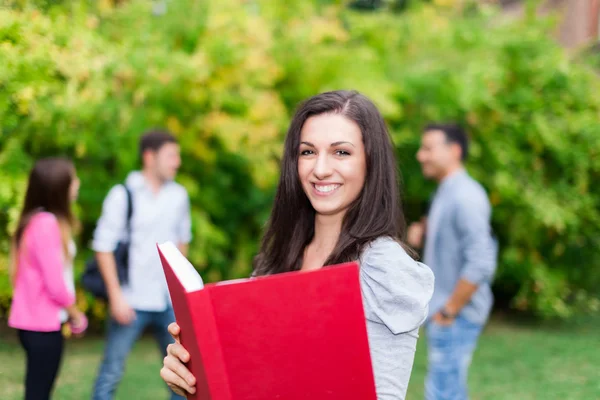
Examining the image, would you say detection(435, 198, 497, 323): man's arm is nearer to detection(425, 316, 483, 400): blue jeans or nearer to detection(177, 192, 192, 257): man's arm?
detection(425, 316, 483, 400): blue jeans

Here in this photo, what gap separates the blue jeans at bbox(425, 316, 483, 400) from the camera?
3.95 metres

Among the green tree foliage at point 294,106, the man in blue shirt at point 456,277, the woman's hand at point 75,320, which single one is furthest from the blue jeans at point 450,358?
the green tree foliage at point 294,106

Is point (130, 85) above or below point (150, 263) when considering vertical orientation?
above

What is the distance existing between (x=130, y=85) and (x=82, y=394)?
267 centimetres

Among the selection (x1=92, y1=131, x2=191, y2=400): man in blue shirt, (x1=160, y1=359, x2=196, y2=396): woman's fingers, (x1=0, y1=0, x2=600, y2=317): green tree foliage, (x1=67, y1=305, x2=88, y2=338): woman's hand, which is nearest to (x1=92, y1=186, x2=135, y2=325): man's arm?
(x1=92, y1=131, x2=191, y2=400): man in blue shirt

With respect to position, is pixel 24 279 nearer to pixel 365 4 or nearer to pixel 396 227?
pixel 396 227

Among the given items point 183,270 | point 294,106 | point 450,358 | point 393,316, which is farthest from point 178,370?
point 294,106

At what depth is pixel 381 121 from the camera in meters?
1.92

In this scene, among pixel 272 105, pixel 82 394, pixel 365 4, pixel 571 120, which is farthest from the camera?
pixel 365 4

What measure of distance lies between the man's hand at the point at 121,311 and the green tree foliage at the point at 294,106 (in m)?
1.37

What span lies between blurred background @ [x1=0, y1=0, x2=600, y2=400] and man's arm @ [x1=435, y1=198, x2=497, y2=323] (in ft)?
6.92

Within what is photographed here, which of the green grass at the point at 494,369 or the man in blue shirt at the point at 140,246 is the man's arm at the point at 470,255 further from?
the green grass at the point at 494,369

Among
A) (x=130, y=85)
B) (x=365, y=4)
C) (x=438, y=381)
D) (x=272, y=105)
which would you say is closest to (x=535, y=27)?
(x=272, y=105)

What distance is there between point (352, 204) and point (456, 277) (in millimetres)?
2363
